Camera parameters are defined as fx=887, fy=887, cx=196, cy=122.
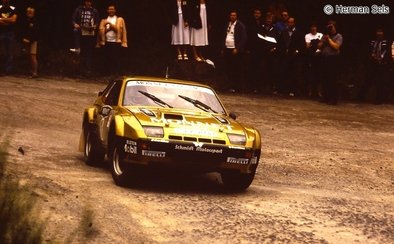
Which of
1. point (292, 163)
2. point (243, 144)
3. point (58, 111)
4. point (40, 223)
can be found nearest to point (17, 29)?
point (58, 111)

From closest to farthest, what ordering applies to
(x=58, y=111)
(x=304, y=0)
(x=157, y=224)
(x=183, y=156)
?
(x=157, y=224) < (x=183, y=156) < (x=58, y=111) < (x=304, y=0)

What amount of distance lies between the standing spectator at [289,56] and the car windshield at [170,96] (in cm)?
1089

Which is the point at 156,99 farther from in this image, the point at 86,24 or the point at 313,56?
the point at 313,56

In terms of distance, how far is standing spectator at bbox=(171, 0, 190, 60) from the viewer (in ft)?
78.0

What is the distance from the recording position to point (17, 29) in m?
24.0

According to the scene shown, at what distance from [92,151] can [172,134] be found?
2485mm

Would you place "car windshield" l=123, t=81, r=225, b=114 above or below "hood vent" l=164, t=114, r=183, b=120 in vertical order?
above

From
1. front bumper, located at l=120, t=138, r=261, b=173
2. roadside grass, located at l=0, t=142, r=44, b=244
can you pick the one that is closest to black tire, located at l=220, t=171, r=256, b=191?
front bumper, located at l=120, t=138, r=261, b=173

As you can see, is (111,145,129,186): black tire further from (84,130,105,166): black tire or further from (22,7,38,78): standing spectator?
(22,7,38,78): standing spectator

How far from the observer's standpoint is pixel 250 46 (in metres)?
23.9

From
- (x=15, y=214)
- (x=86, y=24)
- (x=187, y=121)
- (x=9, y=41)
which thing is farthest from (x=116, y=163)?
(x=9, y=41)

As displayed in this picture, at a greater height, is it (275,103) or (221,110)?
(221,110)

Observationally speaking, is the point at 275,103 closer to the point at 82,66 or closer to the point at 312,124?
the point at 312,124

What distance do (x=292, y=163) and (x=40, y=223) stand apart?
32.8 feet
